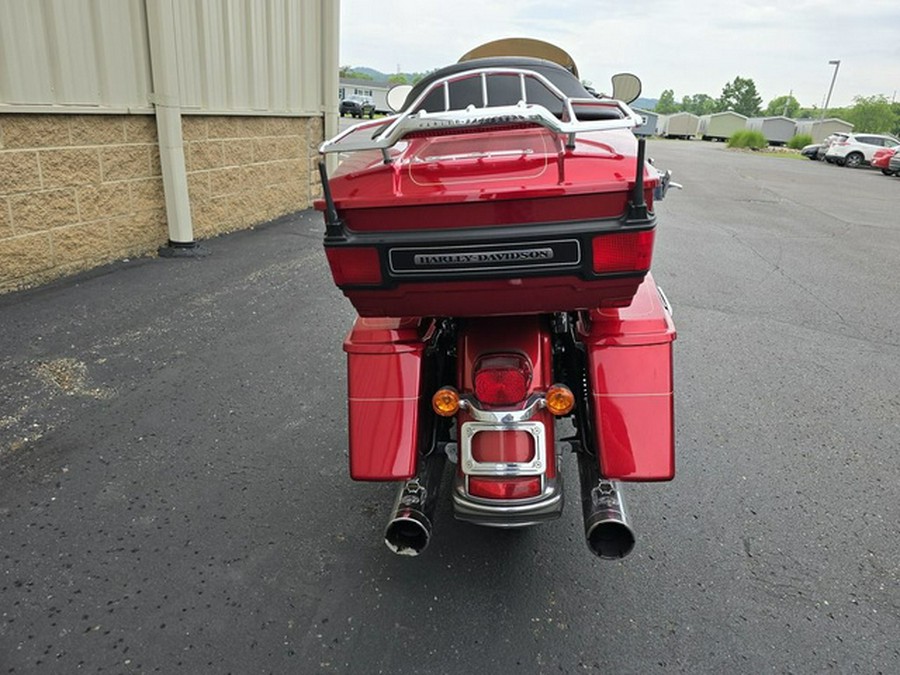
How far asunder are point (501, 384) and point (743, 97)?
11582 centimetres

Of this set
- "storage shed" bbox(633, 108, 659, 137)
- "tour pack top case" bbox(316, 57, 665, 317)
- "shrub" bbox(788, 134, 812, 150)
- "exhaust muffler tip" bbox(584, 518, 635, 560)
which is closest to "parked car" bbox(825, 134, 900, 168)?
"shrub" bbox(788, 134, 812, 150)

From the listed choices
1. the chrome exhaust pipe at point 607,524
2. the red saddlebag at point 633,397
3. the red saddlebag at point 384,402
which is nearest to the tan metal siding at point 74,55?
the red saddlebag at point 384,402

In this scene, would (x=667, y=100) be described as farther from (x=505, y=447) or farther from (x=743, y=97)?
(x=505, y=447)

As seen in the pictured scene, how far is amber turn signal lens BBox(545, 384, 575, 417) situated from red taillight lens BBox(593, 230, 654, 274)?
1.55 ft

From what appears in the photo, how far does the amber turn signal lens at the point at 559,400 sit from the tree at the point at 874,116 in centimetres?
6577

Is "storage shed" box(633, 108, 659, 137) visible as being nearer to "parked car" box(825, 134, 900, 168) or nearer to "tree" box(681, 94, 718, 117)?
"parked car" box(825, 134, 900, 168)

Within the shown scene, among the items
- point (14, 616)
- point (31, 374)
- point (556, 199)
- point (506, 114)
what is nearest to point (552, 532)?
point (556, 199)

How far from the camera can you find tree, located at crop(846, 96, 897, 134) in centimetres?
5628

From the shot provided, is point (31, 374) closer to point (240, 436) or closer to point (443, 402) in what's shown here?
point (240, 436)

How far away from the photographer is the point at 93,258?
6004 millimetres

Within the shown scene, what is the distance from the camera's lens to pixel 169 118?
6.36 m

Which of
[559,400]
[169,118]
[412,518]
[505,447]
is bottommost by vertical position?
[412,518]

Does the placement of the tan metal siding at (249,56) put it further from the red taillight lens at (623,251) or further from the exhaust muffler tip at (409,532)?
the red taillight lens at (623,251)

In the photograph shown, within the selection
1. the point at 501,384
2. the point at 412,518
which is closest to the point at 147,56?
the point at 501,384
